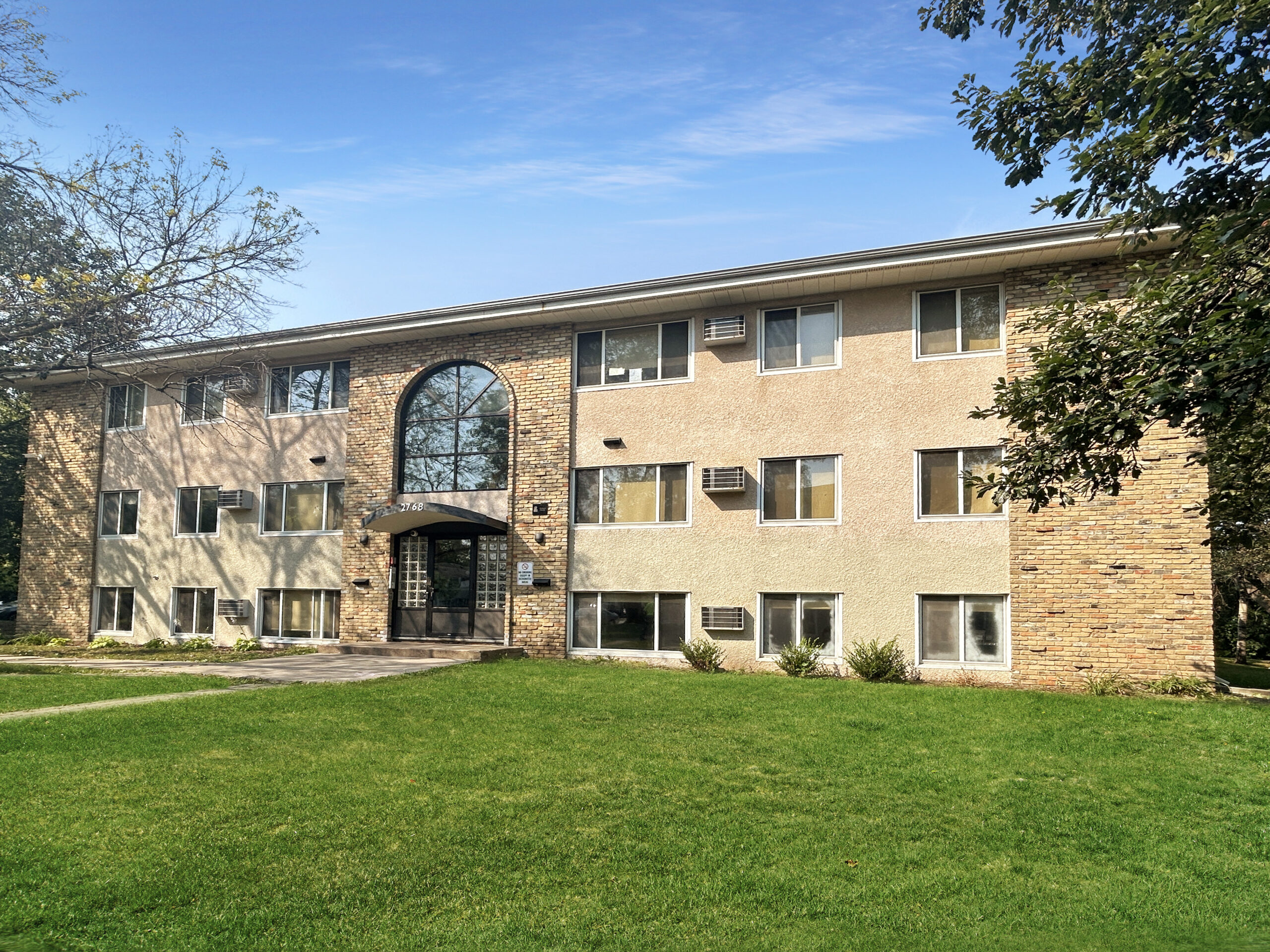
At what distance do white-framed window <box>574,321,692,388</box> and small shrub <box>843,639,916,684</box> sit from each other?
5.30m

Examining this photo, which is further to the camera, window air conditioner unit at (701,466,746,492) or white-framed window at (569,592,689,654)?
white-framed window at (569,592,689,654)

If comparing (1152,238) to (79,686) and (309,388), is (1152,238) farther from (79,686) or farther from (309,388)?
(309,388)

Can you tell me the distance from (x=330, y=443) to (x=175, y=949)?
15.1 meters

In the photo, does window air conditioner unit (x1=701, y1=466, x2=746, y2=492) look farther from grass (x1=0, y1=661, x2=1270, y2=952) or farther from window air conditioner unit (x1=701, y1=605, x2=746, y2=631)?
grass (x1=0, y1=661, x2=1270, y2=952)

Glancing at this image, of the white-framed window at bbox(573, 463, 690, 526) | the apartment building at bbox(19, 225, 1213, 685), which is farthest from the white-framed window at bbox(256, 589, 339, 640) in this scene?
the white-framed window at bbox(573, 463, 690, 526)

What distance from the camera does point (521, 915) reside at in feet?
15.2

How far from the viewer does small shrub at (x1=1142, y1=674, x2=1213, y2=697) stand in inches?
477

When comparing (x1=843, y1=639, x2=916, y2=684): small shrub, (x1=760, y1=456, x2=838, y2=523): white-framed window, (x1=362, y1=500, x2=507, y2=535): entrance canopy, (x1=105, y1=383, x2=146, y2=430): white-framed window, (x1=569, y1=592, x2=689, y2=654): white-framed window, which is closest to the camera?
(x1=843, y1=639, x2=916, y2=684): small shrub

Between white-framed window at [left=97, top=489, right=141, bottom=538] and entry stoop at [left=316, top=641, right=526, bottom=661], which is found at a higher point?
white-framed window at [left=97, top=489, right=141, bottom=538]

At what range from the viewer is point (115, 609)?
67.2 feet

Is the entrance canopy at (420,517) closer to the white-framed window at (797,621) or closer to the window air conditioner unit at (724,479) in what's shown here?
the window air conditioner unit at (724,479)

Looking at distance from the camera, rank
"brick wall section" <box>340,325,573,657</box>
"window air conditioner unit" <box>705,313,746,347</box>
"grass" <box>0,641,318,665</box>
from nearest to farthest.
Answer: "window air conditioner unit" <box>705,313,746,347</box>
"brick wall section" <box>340,325,573,657</box>
"grass" <box>0,641,318,665</box>

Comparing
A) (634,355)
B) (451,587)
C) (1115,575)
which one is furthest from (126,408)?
(1115,575)

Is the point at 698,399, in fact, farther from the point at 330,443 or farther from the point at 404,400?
the point at 330,443
